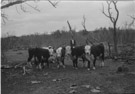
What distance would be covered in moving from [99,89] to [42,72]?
530 cm

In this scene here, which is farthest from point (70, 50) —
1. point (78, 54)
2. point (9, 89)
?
point (9, 89)

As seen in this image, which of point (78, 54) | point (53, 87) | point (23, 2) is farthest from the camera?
point (78, 54)

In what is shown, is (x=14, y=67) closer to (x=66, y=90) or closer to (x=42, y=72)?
(x=42, y=72)

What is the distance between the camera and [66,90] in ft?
30.3

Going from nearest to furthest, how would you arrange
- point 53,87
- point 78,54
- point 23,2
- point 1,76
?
point 53,87
point 23,2
point 1,76
point 78,54

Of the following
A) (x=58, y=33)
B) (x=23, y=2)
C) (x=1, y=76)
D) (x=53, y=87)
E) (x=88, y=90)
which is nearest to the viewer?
(x=88, y=90)

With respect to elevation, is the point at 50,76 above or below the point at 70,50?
below

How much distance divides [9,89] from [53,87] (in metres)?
2.29

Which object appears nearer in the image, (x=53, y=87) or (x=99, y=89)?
(x=99, y=89)

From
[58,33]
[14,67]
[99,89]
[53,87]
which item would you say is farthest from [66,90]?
[58,33]

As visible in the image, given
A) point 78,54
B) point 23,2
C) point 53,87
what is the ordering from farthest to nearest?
1. point 78,54
2. point 23,2
3. point 53,87

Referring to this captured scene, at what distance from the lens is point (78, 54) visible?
48.2ft

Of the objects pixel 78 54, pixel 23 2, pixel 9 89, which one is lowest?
pixel 9 89

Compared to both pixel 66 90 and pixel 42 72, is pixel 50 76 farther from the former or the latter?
pixel 66 90
